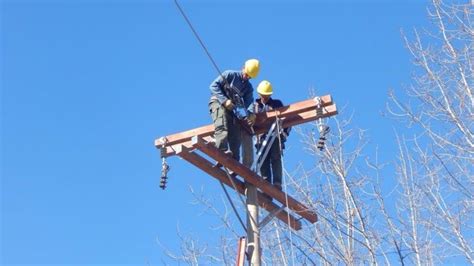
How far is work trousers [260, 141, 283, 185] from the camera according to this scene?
7371 mm

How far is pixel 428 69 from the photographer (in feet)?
27.8

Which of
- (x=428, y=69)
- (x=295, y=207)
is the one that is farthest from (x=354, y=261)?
(x=428, y=69)

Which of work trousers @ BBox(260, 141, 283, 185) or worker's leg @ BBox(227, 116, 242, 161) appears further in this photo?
work trousers @ BBox(260, 141, 283, 185)

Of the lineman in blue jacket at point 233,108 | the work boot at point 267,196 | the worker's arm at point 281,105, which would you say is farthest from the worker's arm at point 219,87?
the work boot at point 267,196

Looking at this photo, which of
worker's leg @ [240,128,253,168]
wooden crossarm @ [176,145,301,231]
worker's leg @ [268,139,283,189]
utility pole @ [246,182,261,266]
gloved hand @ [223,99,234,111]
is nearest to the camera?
utility pole @ [246,182,261,266]

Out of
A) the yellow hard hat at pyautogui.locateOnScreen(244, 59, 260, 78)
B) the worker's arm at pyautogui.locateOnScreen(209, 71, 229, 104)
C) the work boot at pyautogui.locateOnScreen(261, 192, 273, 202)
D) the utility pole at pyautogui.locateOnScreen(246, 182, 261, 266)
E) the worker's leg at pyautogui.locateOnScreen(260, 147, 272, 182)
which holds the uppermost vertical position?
the yellow hard hat at pyautogui.locateOnScreen(244, 59, 260, 78)

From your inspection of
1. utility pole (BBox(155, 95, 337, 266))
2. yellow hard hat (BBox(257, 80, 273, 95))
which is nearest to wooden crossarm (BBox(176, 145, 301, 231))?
utility pole (BBox(155, 95, 337, 266))

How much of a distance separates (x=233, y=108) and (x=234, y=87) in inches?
12.7

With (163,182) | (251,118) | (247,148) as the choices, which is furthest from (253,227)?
(251,118)

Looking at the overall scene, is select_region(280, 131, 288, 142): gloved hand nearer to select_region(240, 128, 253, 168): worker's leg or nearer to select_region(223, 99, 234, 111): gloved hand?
select_region(240, 128, 253, 168): worker's leg

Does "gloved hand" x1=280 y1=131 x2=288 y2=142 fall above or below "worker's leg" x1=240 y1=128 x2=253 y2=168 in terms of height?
above

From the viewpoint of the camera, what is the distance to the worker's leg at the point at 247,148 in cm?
712

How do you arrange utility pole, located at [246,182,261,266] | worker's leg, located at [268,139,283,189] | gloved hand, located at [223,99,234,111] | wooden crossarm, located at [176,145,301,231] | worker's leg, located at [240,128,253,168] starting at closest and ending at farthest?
utility pole, located at [246,182,261,266], wooden crossarm, located at [176,145,301,231], gloved hand, located at [223,99,234,111], worker's leg, located at [240,128,253,168], worker's leg, located at [268,139,283,189]

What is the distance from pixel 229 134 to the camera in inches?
275
